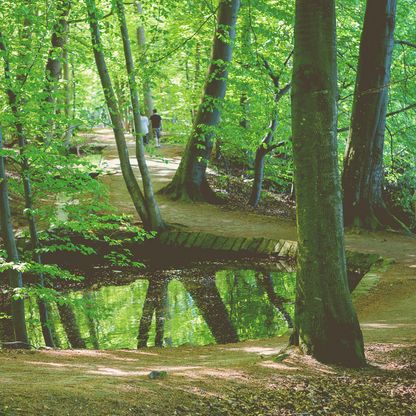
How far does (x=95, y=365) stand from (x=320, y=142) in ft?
10.5

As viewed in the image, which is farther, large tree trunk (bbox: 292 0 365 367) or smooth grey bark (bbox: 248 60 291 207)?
smooth grey bark (bbox: 248 60 291 207)

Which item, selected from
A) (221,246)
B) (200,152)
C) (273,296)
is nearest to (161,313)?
(273,296)

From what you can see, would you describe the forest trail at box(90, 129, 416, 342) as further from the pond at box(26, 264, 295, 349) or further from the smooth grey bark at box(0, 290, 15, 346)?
the smooth grey bark at box(0, 290, 15, 346)

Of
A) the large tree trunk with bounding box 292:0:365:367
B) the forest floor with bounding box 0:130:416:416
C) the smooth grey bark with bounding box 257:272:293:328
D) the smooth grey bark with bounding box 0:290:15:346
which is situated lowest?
the smooth grey bark with bounding box 0:290:15:346

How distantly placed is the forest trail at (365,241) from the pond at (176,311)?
1.60 metres

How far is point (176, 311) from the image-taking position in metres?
9.89

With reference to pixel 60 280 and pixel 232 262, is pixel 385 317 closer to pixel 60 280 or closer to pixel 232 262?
pixel 232 262

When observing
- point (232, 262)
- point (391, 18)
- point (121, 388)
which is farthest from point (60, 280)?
point (391, 18)

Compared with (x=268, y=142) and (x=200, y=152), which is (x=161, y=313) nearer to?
(x=200, y=152)

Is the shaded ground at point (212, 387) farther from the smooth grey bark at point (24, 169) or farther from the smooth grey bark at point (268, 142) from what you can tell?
the smooth grey bark at point (268, 142)

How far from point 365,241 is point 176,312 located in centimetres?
506

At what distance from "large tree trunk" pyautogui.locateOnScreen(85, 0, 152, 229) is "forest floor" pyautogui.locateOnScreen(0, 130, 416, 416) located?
5948 mm

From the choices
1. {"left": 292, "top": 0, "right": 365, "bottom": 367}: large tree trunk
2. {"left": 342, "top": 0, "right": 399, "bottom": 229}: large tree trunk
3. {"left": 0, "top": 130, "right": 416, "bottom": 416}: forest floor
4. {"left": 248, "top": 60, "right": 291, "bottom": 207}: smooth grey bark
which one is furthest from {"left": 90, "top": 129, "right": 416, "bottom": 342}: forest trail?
{"left": 248, "top": 60, "right": 291, "bottom": 207}: smooth grey bark

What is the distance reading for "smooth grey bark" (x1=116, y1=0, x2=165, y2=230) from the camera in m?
11.5
